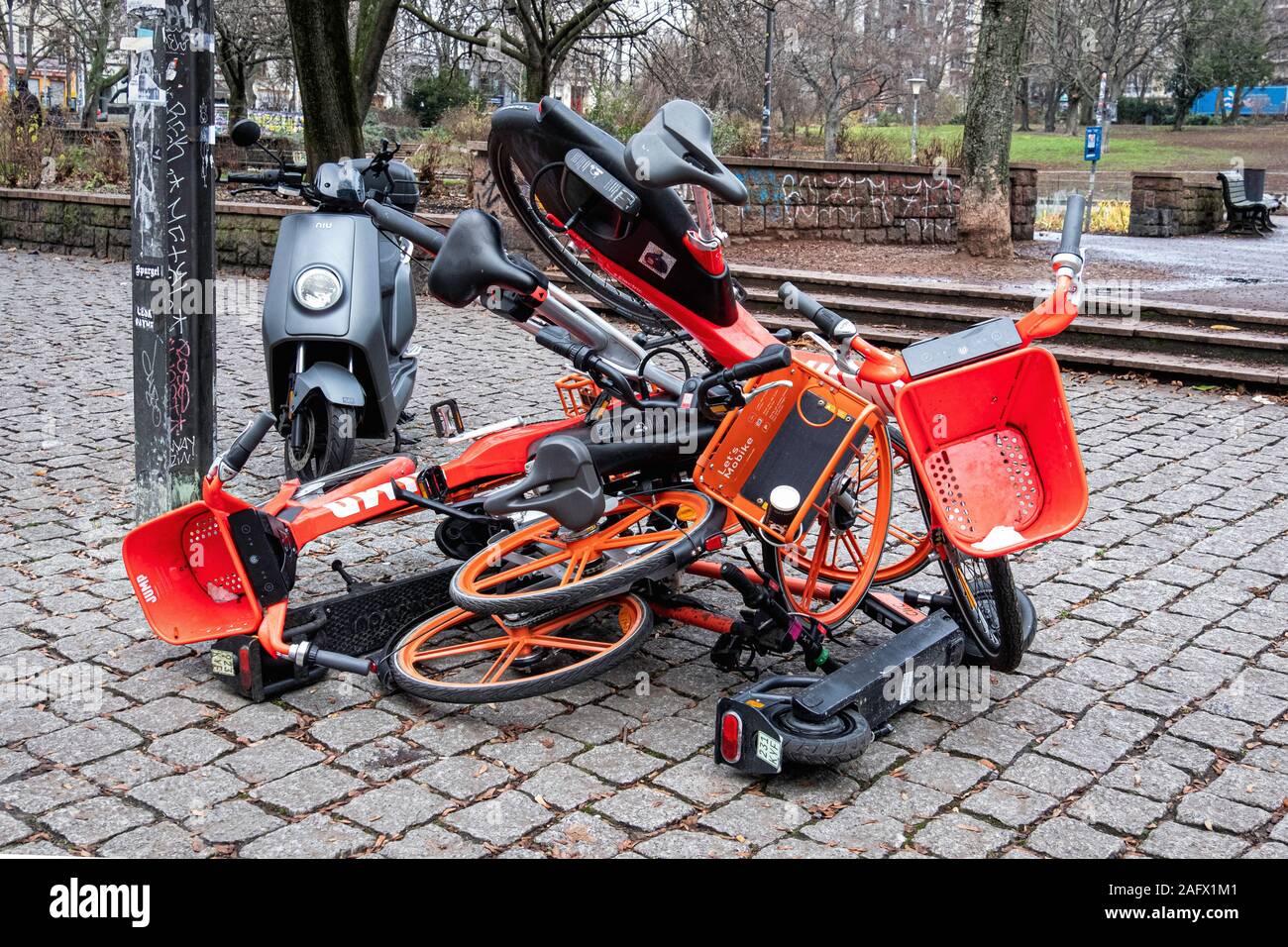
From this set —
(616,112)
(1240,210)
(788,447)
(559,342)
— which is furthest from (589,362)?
(616,112)

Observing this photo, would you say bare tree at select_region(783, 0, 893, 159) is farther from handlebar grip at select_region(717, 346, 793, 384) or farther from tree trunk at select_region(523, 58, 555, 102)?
handlebar grip at select_region(717, 346, 793, 384)

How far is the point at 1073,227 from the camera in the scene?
12.4 ft

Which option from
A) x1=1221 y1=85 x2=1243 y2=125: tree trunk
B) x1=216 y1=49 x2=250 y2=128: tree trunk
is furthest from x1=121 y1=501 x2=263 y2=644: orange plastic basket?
x1=1221 y1=85 x2=1243 y2=125: tree trunk

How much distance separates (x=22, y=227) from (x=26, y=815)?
13935mm

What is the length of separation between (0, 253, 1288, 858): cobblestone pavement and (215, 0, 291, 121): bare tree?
30.4 metres

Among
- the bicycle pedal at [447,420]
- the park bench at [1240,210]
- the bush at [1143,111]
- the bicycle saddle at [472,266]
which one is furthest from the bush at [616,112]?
the bush at [1143,111]

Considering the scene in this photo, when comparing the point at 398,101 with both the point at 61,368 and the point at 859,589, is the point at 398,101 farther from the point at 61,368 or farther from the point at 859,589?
the point at 859,589

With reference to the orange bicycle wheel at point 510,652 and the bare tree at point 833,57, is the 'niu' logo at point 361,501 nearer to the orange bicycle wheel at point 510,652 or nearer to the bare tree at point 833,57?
the orange bicycle wheel at point 510,652

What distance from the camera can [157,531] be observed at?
408cm

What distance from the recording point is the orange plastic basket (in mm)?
3998

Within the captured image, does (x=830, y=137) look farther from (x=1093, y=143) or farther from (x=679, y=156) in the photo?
(x=679, y=156)

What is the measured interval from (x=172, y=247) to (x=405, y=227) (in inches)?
55.9

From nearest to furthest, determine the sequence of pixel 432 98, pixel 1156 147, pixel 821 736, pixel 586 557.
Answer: pixel 821 736
pixel 586 557
pixel 432 98
pixel 1156 147
